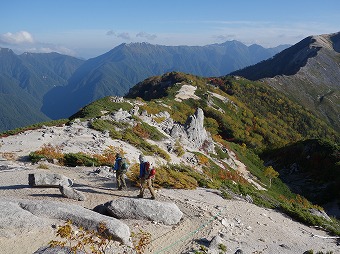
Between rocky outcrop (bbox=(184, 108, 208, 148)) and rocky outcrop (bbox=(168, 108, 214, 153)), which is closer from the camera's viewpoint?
rocky outcrop (bbox=(168, 108, 214, 153))

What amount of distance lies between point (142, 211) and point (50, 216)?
160 inches

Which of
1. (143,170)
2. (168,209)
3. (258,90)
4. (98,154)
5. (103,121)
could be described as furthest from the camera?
(258,90)

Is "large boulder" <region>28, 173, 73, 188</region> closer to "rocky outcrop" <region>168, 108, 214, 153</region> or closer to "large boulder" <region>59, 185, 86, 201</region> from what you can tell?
"large boulder" <region>59, 185, 86, 201</region>

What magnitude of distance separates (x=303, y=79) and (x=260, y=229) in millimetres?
175025

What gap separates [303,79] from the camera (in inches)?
6924

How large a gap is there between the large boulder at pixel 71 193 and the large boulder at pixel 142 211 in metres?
2.49

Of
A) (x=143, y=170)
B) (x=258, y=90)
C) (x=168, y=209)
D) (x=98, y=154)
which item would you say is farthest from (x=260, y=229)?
(x=258, y=90)

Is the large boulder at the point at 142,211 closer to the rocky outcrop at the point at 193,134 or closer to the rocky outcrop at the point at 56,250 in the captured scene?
the rocky outcrop at the point at 56,250

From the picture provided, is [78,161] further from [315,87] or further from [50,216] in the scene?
[315,87]

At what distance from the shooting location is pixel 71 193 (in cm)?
1709

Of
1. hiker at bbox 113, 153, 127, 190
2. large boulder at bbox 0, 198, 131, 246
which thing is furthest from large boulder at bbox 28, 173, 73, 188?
large boulder at bbox 0, 198, 131, 246

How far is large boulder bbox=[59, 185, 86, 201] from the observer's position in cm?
1698

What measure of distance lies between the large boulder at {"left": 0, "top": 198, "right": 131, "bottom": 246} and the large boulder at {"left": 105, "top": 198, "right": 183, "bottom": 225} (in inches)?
59.6

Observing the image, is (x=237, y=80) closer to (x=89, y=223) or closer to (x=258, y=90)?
(x=258, y=90)
